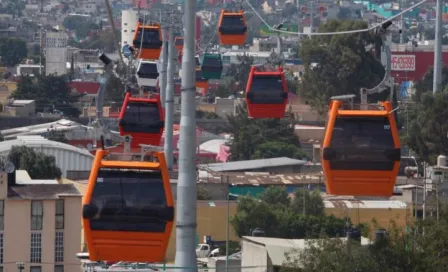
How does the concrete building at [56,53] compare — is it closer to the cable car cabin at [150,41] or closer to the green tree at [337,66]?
the green tree at [337,66]

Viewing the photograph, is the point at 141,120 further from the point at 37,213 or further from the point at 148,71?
the point at 148,71

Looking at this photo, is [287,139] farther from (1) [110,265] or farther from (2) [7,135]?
(1) [110,265]

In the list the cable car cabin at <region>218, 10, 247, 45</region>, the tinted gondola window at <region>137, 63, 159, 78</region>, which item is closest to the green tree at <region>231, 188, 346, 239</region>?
the tinted gondola window at <region>137, 63, 159, 78</region>

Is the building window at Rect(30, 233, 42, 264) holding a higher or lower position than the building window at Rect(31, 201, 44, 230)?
lower

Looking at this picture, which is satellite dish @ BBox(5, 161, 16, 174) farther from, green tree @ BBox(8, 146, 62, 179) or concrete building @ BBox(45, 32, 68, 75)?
concrete building @ BBox(45, 32, 68, 75)

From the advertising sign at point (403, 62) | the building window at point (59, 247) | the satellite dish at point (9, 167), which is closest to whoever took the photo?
the building window at point (59, 247)

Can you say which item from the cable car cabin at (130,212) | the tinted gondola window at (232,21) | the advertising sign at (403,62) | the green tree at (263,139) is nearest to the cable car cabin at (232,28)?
the tinted gondola window at (232,21)

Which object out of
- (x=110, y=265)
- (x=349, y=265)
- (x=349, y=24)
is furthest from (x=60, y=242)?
(x=349, y=24)
